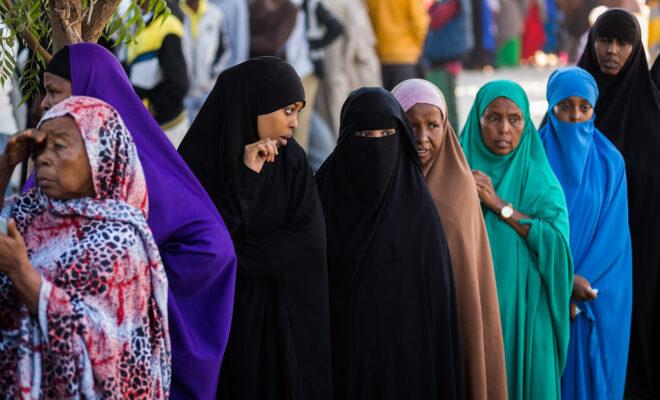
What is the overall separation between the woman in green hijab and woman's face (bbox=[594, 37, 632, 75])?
1.07 m

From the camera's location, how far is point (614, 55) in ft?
19.6

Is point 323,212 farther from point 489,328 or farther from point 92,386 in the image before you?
point 92,386

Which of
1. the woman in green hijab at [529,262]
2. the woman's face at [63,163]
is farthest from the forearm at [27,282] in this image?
the woman in green hijab at [529,262]

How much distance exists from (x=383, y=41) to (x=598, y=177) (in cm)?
631

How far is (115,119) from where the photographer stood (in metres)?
3.24

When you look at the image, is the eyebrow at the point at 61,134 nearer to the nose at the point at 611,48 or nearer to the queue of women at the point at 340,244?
the queue of women at the point at 340,244

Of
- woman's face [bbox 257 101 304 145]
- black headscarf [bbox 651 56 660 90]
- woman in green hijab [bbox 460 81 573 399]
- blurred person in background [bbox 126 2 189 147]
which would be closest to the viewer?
woman's face [bbox 257 101 304 145]

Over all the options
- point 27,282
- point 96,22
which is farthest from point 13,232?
point 96,22

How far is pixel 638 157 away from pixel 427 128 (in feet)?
4.79

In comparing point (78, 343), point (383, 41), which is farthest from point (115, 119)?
point (383, 41)

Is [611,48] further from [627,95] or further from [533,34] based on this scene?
[533,34]

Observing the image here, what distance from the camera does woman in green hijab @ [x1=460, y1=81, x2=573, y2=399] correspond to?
4.97 meters

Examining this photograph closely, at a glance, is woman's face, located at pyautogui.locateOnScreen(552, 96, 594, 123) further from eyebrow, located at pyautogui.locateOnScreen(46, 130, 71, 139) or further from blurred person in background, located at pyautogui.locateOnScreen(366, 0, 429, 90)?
blurred person in background, located at pyautogui.locateOnScreen(366, 0, 429, 90)

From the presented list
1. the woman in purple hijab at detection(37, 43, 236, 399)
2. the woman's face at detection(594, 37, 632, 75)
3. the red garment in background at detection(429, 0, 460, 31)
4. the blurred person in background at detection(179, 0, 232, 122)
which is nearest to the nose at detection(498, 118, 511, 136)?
the woman's face at detection(594, 37, 632, 75)
